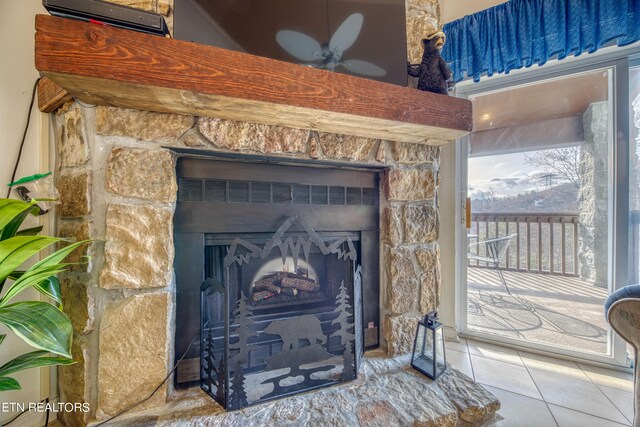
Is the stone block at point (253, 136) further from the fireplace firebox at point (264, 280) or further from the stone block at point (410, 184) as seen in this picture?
the stone block at point (410, 184)

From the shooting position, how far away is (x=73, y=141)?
101cm

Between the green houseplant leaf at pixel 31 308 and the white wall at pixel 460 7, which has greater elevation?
the white wall at pixel 460 7

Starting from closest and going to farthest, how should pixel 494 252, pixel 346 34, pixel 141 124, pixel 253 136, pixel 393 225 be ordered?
pixel 141 124 → pixel 253 136 → pixel 346 34 → pixel 393 225 → pixel 494 252

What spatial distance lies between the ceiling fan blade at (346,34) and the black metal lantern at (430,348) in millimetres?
1290

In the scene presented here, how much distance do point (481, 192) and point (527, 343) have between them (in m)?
1.04

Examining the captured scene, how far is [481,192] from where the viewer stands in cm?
208

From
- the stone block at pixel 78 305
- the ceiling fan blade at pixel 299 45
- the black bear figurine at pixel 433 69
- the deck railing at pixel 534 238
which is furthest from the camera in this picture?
the deck railing at pixel 534 238

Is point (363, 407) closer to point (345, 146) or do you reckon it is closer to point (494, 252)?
point (345, 146)

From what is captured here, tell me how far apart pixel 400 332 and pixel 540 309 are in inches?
49.0

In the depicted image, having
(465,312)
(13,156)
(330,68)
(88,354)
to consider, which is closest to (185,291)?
(88,354)

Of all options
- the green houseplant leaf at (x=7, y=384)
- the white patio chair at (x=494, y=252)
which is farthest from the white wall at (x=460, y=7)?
the green houseplant leaf at (x=7, y=384)

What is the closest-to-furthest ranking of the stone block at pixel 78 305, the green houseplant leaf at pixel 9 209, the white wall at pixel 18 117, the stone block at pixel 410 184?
the green houseplant leaf at pixel 9 209, the stone block at pixel 78 305, the white wall at pixel 18 117, the stone block at pixel 410 184

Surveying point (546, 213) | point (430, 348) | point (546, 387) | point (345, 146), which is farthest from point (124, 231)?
point (546, 213)

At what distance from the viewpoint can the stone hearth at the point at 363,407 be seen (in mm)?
1007
